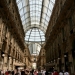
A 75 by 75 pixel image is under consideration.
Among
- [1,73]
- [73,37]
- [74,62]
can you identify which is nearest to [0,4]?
[1,73]

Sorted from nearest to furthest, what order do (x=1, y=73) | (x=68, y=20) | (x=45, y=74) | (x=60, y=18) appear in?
(x=1, y=73)
(x=45, y=74)
(x=68, y=20)
(x=60, y=18)

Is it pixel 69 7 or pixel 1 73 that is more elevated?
pixel 69 7

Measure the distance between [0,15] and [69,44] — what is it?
36.2 ft

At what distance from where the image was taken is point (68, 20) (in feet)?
84.2

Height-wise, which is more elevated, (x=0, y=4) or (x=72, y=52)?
(x=0, y=4)

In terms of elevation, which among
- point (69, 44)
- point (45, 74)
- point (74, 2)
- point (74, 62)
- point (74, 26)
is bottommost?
point (45, 74)

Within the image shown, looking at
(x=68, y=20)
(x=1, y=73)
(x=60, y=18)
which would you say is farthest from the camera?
(x=60, y=18)

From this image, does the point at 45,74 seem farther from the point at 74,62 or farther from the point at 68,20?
the point at 68,20

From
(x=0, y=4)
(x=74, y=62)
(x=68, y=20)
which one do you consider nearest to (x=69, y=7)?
(x=68, y=20)

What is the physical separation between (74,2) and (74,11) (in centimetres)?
118

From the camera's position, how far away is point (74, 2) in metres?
22.3

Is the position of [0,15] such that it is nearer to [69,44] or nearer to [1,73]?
[1,73]

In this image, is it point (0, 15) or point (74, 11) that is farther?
point (0, 15)

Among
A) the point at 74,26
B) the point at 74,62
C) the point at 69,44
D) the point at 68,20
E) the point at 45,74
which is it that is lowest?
the point at 45,74
